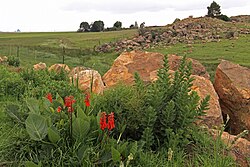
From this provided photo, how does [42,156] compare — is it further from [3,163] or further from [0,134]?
[0,134]

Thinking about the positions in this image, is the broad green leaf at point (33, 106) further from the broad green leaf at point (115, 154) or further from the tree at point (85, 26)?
the tree at point (85, 26)

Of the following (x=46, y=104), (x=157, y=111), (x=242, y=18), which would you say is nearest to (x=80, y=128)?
(x=46, y=104)

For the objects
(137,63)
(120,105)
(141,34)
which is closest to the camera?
(120,105)

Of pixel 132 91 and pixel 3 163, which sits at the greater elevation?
pixel 132 91

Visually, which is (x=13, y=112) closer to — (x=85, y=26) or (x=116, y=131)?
(x=116, y=131)

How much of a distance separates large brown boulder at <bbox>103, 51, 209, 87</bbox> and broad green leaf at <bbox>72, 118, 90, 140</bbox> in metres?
3.94

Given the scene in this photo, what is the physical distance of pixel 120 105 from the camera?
441cm

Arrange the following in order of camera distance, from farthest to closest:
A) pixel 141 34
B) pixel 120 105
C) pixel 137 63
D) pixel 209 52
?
pixel 141 34 < pixel 209 52 < pixel 137 63 < pixel 120 105

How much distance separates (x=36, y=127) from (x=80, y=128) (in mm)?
427

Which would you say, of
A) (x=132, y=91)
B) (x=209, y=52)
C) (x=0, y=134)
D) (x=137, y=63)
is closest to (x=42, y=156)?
(x=0, y=134)

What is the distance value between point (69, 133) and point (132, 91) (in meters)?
1.09

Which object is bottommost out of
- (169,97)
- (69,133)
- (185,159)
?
(185,159)

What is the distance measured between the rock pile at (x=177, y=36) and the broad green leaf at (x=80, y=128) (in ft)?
69.8

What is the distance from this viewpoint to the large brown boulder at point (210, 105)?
5.64 m
